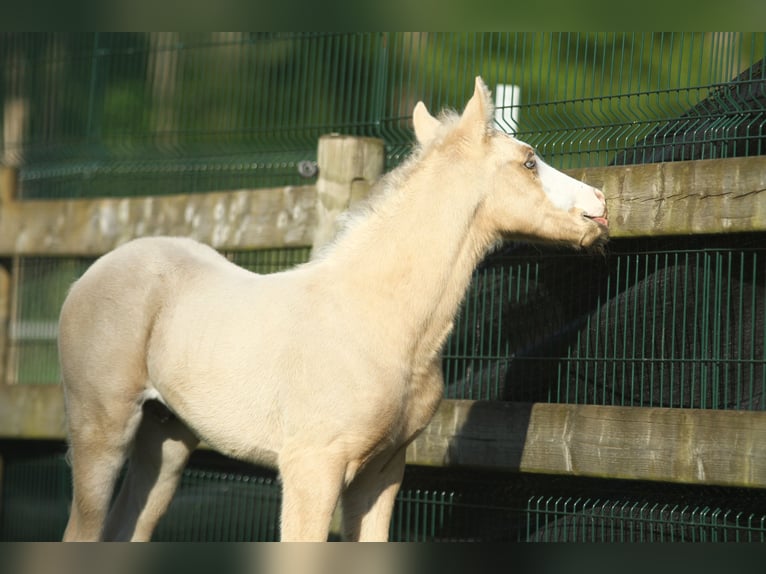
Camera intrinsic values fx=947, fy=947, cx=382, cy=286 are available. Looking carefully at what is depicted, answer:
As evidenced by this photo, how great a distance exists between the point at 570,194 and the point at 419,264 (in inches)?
27.7

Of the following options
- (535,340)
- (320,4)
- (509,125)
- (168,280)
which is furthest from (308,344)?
(320,4)

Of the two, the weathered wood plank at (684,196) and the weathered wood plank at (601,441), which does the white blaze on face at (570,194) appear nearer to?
the weathered wood plank at (684,196)

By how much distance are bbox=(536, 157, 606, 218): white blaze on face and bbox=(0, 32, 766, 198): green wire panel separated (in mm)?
697

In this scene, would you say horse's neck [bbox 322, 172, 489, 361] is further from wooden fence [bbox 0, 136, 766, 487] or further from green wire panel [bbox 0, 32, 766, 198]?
green wire panel [bbox 0, 32, 766, 198]

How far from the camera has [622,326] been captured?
4.60 m

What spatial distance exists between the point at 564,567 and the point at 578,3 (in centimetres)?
49

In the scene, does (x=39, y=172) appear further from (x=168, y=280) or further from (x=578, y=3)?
(x=578, y=3)

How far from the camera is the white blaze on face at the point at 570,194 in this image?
3.92m

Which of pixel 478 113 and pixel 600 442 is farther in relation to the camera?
pixel 600 442

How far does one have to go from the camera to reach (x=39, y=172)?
7117 millimetres

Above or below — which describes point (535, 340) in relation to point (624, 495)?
above

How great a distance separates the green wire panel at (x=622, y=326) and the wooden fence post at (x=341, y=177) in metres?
0.82

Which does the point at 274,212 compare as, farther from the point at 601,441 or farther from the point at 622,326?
the point at 601,441

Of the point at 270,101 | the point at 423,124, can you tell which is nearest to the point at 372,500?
the point at 423,124
